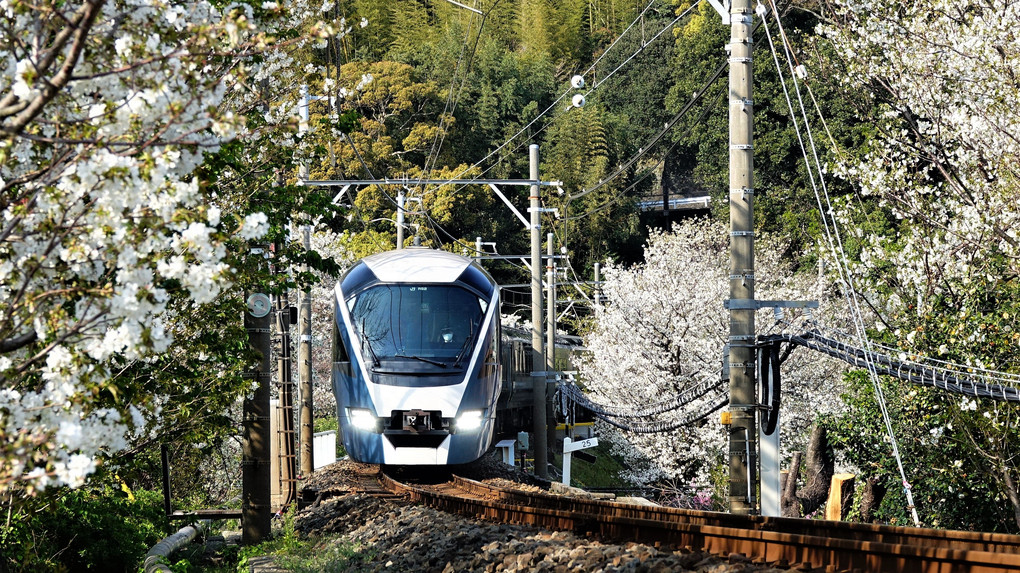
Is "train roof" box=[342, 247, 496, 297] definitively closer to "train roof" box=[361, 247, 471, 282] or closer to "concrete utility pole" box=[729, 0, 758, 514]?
"train roof" box=[361, 247, 471, 282]

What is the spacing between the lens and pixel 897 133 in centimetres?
1995

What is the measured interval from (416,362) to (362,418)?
3.33 feet

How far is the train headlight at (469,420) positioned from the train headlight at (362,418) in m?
1.10

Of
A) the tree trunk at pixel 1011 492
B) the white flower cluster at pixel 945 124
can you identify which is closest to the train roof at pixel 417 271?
the white flower cluster at pixel 945 124

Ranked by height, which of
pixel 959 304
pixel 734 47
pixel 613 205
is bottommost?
pixel 959 304

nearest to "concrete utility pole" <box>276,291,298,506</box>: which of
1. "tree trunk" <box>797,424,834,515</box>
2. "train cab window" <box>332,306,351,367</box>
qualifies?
"train cab window" <box>332,306,351,367</box>

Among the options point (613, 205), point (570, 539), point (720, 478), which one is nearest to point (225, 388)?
point (570, 539)

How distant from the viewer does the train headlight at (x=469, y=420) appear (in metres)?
15.1

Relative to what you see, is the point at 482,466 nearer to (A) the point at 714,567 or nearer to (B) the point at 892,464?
(B) the point at 892,464

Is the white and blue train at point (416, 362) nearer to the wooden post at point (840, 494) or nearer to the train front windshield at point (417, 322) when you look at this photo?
the train front windshield at point (417, 322)

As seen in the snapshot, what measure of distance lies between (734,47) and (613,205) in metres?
50.1

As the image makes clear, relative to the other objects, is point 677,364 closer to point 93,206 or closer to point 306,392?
point 306,392

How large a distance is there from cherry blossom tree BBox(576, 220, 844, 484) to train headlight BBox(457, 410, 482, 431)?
44.6 feet

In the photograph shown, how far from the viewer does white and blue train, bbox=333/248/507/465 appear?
15.0 m
